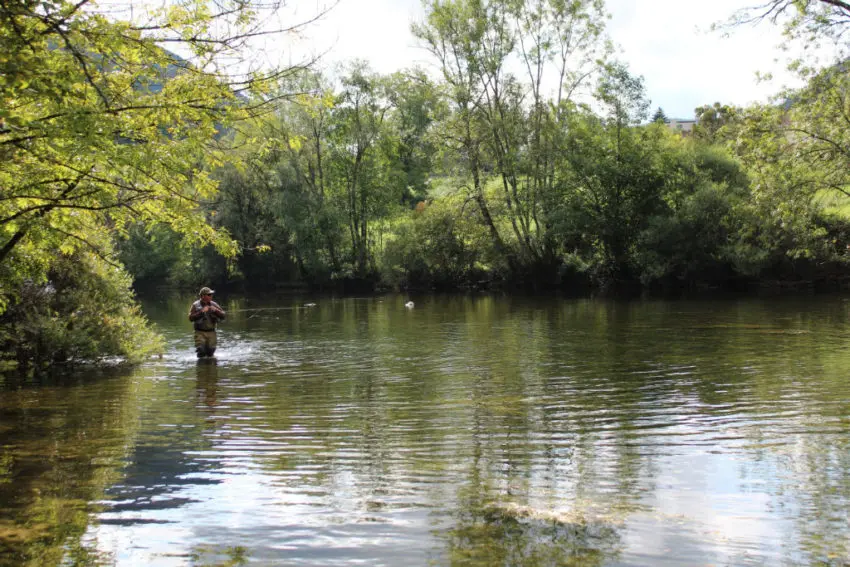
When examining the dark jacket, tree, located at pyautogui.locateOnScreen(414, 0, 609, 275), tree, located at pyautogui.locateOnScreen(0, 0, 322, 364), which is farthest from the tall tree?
tree, located at pyautogui.locateOnScreen(414, 0, 609, 275)

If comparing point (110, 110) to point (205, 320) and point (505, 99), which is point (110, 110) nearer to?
point (205, 320)

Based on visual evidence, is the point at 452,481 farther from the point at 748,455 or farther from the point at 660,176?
the point at 660,176

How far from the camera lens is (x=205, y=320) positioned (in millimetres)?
19703

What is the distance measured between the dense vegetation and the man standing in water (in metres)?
1.58

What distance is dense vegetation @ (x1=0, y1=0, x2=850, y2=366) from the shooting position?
9016 mm

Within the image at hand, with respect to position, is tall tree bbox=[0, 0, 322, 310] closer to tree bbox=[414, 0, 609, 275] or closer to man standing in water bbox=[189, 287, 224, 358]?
man standing in water bbox=[189, 287, 224, 358]

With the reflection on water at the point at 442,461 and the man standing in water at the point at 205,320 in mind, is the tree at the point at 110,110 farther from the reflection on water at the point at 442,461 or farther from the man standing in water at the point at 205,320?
the man standing in water at the point at 205,320

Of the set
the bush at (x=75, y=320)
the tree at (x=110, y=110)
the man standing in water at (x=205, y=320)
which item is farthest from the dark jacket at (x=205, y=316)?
the tree at (x=110, y=110)

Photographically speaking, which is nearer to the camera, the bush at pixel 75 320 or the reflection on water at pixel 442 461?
the reflection on water at pixel 442 461

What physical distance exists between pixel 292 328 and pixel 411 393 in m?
17.1

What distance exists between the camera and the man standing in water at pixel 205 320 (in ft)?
64.3

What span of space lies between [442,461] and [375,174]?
57768mm

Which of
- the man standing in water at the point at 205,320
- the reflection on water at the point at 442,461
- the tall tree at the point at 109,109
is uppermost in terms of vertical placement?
the tall tree at the point at 109,109

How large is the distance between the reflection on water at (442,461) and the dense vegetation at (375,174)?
9.71 ft
